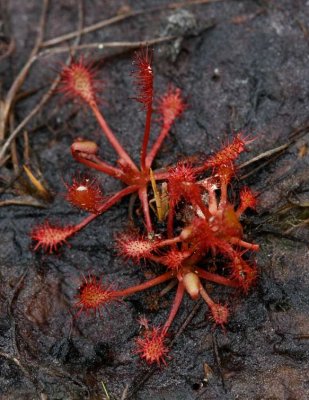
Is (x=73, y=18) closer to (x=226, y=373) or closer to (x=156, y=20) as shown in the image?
(x=156, y=20)

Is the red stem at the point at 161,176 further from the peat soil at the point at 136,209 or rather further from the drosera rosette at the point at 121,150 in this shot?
the peat soil at the point at 136,209

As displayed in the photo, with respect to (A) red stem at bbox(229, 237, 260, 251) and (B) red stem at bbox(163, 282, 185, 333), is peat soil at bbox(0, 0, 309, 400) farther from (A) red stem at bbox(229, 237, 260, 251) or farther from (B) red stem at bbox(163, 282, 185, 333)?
(A) red stem at bbox(229, 237, 260, 251)

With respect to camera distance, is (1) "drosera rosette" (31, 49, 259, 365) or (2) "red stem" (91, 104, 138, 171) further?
(2) "red stem" (91, 104, 138, 171)

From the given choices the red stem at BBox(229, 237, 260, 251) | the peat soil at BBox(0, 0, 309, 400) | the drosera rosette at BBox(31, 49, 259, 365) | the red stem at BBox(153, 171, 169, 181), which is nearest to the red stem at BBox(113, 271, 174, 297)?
the drosera rosette at BBox(31, 49, 259, 365)

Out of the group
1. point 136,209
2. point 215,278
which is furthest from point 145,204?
point 215,278

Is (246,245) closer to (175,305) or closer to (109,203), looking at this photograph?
(175,305)

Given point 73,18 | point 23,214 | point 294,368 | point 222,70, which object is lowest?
point 294,368

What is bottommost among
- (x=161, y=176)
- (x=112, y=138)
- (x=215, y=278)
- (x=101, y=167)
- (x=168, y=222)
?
(x=215, y=278)

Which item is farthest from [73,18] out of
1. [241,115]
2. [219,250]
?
[219,250]
